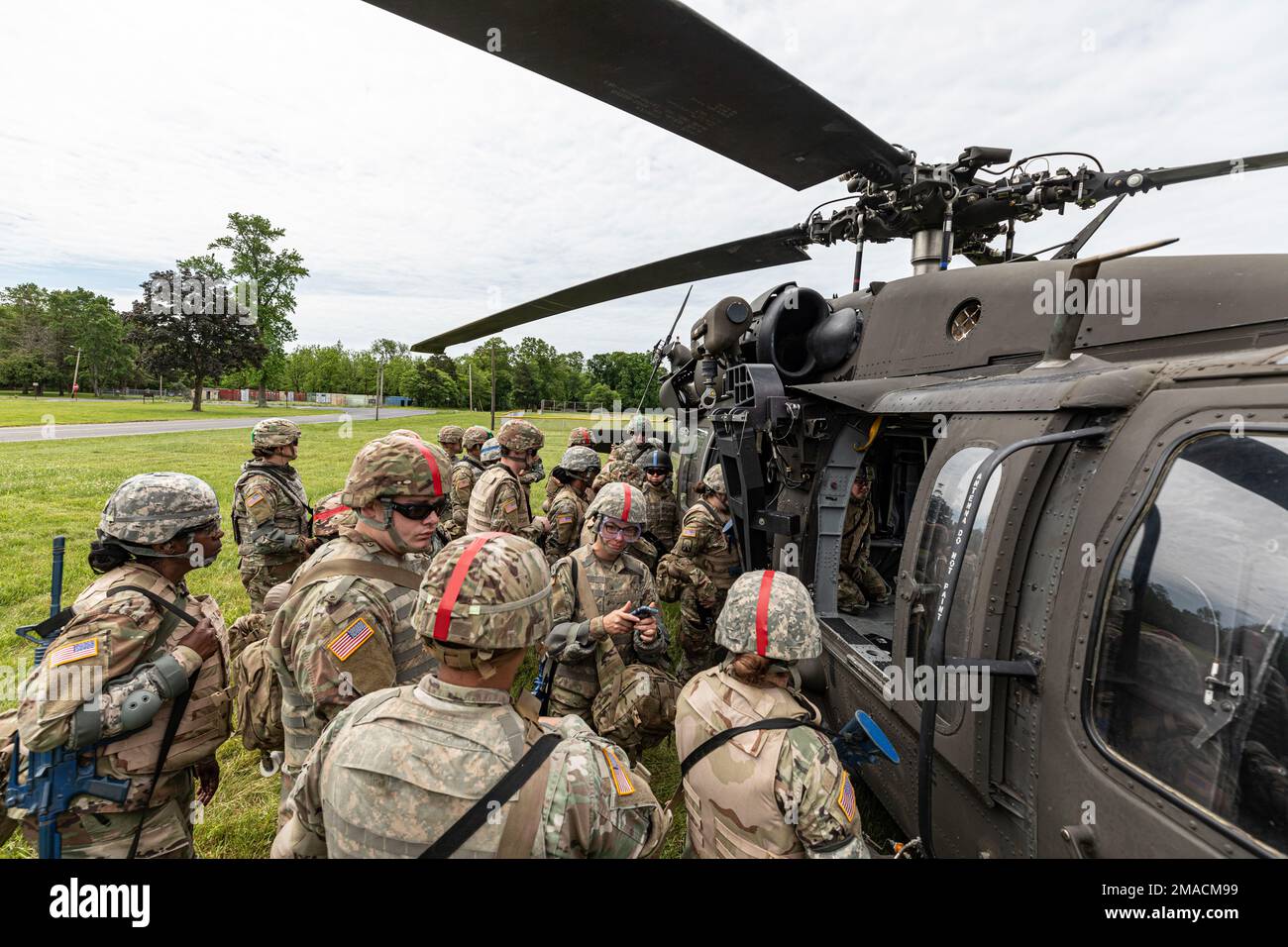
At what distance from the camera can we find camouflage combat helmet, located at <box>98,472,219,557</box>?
7.77 feet

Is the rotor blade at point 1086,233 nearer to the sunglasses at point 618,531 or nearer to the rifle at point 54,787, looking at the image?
the sunglasses at point 618,531

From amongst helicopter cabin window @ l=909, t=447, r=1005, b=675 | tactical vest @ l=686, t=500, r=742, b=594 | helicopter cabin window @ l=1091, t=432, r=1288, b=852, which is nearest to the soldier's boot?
tactical vest @ l=686, t=500, r=742, b=594

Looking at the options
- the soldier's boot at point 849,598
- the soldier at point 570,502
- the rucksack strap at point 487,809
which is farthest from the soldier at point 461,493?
the rucksack strap at point 487,809

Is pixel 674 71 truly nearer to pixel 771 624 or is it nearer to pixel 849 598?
pixel 771 624

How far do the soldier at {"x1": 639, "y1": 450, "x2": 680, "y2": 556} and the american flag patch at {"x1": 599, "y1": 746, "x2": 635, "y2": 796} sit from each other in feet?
17.0

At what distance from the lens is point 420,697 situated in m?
1.56

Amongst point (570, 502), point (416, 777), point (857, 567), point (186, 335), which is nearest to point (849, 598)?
point (857, 567)

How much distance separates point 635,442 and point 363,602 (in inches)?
308

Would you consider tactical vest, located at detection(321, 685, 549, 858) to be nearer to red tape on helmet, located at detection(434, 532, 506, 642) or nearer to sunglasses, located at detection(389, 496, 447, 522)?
red tape on helmet, located at detection(434, 532, 506, 642)

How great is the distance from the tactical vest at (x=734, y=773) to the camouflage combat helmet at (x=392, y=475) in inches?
51.9

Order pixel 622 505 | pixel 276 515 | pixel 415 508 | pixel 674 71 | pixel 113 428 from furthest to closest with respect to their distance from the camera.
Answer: pixel 113 428 → pixel 276 515 → pixel 622 505 → pixel 674 71 → pixel 415 508
